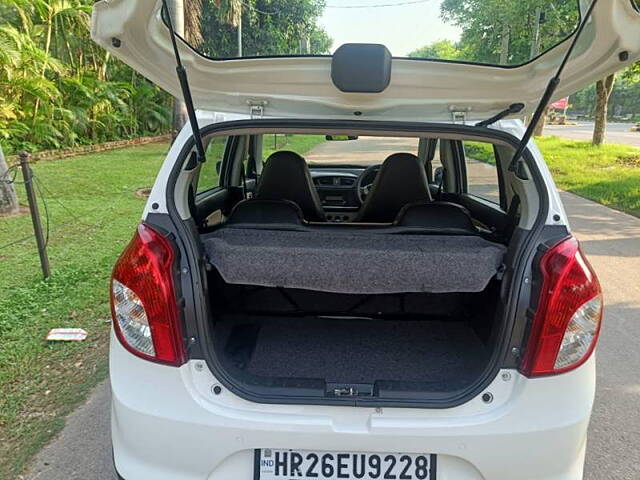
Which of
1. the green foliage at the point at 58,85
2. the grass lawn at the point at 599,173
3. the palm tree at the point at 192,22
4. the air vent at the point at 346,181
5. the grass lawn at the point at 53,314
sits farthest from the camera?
the green foliage at the point at 58,85

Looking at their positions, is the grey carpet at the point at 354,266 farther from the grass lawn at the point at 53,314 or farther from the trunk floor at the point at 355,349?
the grass lawn at the point at 53,314

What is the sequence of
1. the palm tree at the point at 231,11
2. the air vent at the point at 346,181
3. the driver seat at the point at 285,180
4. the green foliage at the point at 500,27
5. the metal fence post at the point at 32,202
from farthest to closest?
the palm tree at the point at 231,11, the air vent at the point at 346,181, the metal fence post at the point at 32,202, the driver seat at the point at 285,180, the green foliage at the point at 500,27

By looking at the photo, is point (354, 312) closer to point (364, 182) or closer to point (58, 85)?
point (364, 182)

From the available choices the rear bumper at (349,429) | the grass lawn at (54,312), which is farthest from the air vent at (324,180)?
the rear bumper at (349,429)

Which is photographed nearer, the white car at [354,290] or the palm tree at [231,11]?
the white car at [354,290]

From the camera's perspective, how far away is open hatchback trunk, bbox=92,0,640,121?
5.69ft

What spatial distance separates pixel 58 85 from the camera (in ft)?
46.8

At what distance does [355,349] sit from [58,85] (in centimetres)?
1446

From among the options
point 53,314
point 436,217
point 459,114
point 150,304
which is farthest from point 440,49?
point 53,314

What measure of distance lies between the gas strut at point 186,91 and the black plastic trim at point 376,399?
5cm

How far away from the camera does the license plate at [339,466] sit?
171cm

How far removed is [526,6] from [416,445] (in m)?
3.31

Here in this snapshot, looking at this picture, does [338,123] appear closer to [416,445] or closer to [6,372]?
[416,445]

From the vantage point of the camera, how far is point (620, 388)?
10.8ft
